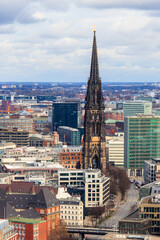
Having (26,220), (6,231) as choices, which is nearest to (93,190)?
(26,220)

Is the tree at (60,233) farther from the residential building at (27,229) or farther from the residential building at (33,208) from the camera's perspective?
the residential building at (27,229)

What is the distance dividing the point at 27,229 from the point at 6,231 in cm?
968

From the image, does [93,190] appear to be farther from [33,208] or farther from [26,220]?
[26,220]

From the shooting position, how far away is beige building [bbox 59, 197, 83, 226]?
581 feet

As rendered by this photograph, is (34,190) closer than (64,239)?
No

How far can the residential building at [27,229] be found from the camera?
153 meters

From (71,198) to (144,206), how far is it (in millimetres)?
28316

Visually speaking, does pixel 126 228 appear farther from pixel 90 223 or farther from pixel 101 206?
pixel 101 206

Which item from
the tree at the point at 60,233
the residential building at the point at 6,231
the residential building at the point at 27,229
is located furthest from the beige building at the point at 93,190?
the residential building at the point at 6,231

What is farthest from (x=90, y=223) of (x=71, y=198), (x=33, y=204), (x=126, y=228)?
(x=126, y=228)

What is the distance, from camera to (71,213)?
177625 mm

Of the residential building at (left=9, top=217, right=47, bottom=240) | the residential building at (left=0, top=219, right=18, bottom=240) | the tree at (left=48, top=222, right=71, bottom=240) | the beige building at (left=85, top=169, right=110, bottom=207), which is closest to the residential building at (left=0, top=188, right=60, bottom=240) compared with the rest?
the residential building at (left=9, top=217, right=47, bottom=240)

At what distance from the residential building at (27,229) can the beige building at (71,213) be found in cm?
2182

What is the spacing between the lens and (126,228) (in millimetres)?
149750
